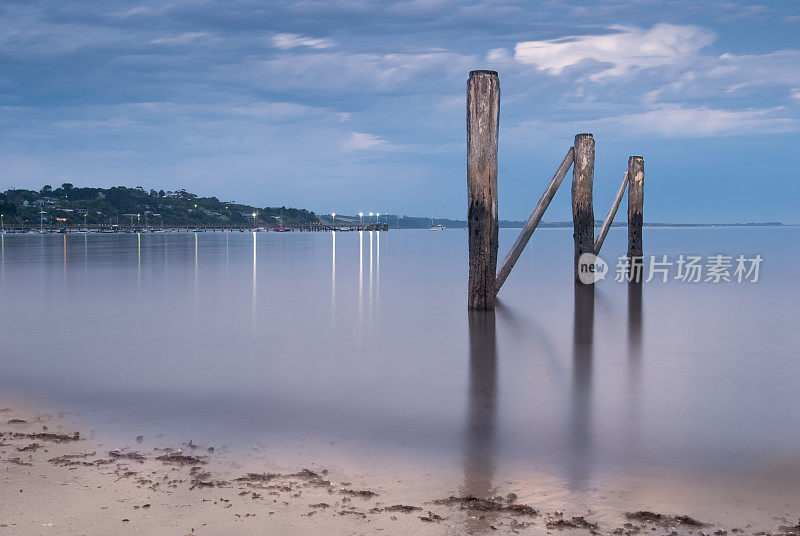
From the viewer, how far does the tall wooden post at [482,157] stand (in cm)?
1224

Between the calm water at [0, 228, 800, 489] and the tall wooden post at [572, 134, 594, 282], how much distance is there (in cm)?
201

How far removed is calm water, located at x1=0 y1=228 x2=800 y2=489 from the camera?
5.86 metres

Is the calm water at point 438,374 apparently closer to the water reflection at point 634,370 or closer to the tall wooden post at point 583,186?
the water reflection at point 634,370

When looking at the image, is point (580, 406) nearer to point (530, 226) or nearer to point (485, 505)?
point (485, 505)

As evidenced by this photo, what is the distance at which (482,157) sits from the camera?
1234cm

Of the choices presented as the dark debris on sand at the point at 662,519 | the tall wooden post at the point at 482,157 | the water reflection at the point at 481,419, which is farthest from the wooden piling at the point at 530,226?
the dark debris on sand at the point at 662,519

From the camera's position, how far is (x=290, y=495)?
15.0ft

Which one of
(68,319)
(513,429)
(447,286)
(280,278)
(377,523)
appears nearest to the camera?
(377,523)

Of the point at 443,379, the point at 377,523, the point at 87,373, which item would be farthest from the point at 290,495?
the point at 87,373

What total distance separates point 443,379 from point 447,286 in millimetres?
12397

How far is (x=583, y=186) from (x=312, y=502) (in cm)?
1431

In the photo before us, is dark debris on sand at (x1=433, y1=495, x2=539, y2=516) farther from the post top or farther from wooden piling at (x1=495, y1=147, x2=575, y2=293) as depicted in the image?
wooden piling at (x1=495, y1=147, x2=575, y2=293)

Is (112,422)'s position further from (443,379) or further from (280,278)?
(280,278)

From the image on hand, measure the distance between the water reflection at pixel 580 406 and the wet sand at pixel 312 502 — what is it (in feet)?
1.18
